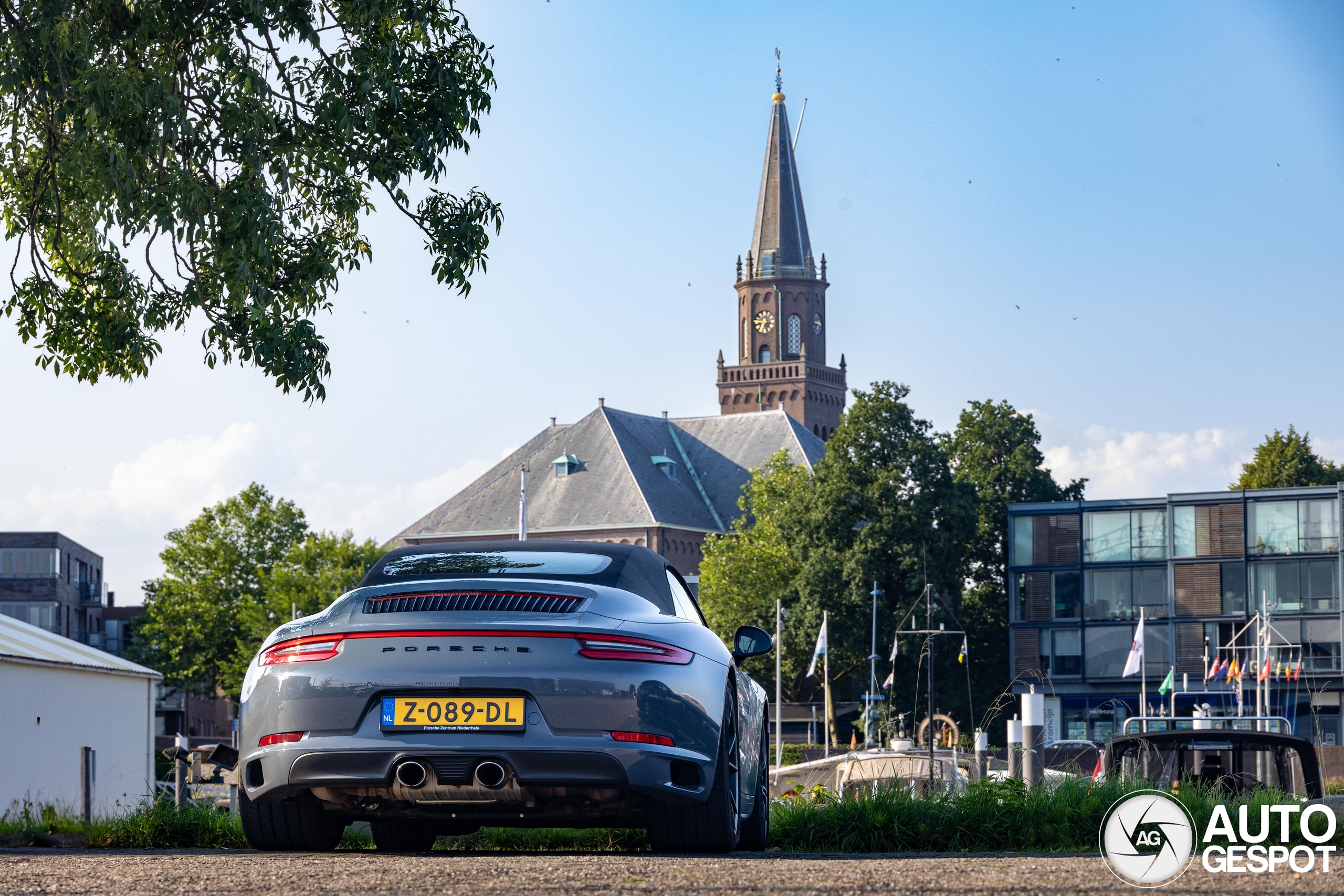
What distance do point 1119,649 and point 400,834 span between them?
219ft

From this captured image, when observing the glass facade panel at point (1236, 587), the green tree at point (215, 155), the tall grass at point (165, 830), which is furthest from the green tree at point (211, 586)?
the tall grass at point (165, 830)

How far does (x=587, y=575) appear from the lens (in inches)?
284

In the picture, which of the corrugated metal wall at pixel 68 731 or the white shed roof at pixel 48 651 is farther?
the white shed roof at pixel 48 651

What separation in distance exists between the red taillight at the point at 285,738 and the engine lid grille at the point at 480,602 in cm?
56

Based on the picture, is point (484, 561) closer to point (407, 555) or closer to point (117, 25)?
point (407, 555)

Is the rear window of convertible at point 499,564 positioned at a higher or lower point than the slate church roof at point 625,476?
lower


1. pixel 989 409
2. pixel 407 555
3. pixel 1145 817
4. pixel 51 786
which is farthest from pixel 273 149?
pixel 989 409

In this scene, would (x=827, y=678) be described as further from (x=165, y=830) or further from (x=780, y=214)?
(x=165, y=830)

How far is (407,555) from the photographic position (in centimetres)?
767

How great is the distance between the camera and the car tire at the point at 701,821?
6801 mm

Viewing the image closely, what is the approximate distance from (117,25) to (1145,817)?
9.01 metres

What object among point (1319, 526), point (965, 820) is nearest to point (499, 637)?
point (965, 820)

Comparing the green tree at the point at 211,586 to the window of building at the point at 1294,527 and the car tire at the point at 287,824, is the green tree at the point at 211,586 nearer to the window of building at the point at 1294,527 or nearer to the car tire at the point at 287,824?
the window of building at the point at 1294,527

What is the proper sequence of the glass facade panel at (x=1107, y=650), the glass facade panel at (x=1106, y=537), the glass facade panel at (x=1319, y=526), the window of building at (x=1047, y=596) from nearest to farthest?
the glass facade panel at (x=1319, y=526) < the glass facade panel at (x=1107, y=650) < the glass facade panel at (x=1106, y=537) < the window of building at (x=1047, y=596)
